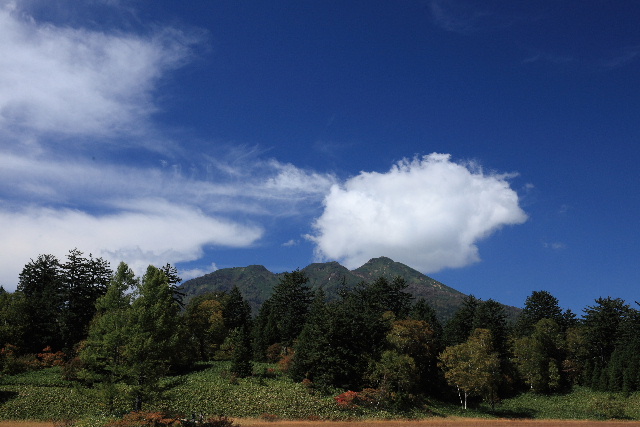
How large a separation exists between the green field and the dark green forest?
150 cm

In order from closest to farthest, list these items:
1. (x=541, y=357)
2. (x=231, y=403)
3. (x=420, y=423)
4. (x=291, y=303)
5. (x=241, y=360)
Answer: (x=231, y=403)
(x=420, y=423)
(x=241, y=360)
(x=541, y=357)
(x=291, y=303)

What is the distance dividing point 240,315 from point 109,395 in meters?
62.2

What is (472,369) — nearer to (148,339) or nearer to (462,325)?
(462,325)

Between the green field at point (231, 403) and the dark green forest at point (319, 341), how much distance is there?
150cm

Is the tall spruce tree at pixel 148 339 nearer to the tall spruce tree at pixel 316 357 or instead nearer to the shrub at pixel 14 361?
the tall spruce tree at pixel 316 357

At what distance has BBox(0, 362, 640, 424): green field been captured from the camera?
1524 inches

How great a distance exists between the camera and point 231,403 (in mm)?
43531

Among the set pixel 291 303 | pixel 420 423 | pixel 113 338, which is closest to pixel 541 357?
pixel 420 423

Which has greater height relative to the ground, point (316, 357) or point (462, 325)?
point (462, 325)

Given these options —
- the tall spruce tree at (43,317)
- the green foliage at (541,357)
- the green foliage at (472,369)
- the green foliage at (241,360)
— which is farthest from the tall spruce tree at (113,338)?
the green foliage at (541,357)

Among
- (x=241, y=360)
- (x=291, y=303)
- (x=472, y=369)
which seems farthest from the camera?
(x=291, y=303)

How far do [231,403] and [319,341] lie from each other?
15.0 meters

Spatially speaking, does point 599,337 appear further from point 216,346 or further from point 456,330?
point 216,346

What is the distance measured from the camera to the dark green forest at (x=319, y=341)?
3369 cm
